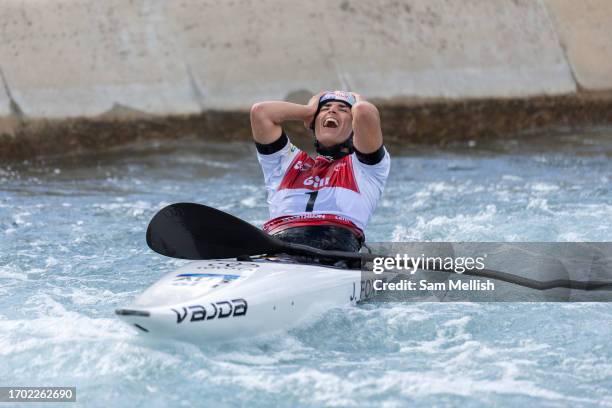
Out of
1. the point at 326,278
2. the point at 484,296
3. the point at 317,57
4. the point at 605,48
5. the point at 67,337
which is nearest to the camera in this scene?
the point at 67,337

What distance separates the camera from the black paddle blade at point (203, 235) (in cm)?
443

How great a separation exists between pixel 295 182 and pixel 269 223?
25cm

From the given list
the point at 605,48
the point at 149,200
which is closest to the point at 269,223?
the point at 149,200

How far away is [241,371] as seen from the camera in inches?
146

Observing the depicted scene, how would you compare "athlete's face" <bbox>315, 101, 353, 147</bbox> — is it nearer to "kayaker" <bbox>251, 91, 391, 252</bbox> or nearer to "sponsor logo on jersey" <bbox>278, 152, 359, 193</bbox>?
"kayaker" <bbox>251, 91, 391, 252</bbox>

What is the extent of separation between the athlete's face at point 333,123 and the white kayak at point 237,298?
2.59ft

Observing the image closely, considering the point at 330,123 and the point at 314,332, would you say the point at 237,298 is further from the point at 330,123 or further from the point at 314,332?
the point at 330,123

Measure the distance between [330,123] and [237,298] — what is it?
1.35m

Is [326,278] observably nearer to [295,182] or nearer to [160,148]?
[295,182]

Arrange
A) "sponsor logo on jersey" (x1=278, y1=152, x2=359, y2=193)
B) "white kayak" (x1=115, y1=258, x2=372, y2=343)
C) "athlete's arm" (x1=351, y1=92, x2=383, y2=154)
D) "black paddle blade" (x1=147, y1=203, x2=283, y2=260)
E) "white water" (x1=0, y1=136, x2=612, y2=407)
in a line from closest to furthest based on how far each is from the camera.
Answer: "white water" (x1=0, y1=136, x2=612, y2=407) < "white kayak" (x1=115, y1=258, x2=372, y2=343) < "black paddle blade" (x1=147, y1=203, x2=283, y2=260) < "athlete's arm" (x1=351, y1=92, x2=383, y2=154) < "sponsor logo on jersey" (x1=278, y1=152, x2=359, y2=193)

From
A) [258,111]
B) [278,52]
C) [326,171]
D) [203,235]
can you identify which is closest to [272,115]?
[258,111]

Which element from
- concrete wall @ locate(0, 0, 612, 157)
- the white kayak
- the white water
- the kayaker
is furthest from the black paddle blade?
concrete wall @ locate(0, 0, 612, 157)

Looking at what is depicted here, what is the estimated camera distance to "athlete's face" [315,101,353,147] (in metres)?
4.91

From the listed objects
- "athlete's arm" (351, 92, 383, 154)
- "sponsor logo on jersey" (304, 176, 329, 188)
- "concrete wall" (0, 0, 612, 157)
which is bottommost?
"sponsor logo on jersey" (304, 176, 329, 188)
